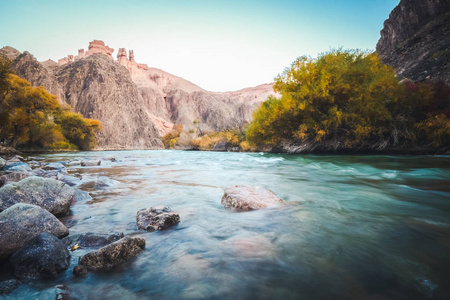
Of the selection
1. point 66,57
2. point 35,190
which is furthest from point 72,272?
point 66,57

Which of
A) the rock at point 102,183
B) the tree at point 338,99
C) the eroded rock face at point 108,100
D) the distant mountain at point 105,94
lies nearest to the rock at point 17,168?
the rock at point 102,183

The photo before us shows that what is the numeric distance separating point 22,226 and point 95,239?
30.4 inches

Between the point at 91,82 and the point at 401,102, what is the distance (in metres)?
85.4

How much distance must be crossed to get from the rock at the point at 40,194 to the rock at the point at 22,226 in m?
1.04

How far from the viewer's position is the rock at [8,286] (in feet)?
5.49

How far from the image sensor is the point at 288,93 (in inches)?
882

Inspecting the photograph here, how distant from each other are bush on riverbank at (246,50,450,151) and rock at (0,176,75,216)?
1936 cm

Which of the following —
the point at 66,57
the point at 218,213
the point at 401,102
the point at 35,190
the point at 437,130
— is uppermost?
the point at 66,57

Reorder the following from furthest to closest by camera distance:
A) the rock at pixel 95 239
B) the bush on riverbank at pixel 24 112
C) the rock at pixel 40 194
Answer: the bush on riverbank at pixel 24 112
the rock at pixel 40 194
the rock at pixel 95 239

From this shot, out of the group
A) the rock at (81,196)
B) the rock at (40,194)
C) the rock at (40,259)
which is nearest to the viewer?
the rock at (40,259)

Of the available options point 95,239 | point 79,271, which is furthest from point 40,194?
point 79,271

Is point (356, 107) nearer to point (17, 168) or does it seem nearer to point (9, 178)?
point (9, 178)

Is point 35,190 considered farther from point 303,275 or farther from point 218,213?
point 303,275

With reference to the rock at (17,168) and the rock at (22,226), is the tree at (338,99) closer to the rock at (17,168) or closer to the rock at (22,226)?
the rock at (17,168)
